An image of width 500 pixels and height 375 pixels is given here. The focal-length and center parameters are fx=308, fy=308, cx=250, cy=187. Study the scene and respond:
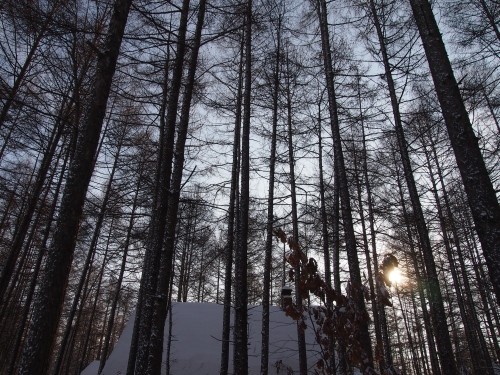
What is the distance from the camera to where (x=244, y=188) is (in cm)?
710

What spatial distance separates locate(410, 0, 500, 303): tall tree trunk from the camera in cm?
316

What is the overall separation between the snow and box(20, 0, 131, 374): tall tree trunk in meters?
7.93

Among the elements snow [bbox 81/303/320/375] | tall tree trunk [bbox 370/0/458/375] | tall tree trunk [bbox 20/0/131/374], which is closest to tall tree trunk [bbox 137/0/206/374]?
tall tree trunk [bbox 20/0/131/374]

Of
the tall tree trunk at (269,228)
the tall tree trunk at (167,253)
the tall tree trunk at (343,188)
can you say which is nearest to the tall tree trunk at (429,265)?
the tall tree trunk at (343,188)

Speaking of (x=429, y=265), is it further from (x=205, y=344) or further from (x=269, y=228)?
(x=205, y=344)

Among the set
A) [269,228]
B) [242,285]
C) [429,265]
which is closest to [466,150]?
[429,265]

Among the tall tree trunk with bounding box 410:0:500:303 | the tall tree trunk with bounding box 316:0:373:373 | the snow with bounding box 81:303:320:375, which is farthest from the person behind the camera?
the snow with bounding box 81:303:320:375

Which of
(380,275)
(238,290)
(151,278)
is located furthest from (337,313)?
(238,290)

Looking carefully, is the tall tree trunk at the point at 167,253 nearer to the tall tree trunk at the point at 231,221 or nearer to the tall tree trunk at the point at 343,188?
the tall tree trunk at the point at 343,188

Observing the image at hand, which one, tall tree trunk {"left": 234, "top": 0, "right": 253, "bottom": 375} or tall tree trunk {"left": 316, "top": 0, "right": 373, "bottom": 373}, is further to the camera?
tall tree trunk {"left": 234, "top": 0, "right": 253, "bottom": 375}

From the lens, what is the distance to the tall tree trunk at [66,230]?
290cm

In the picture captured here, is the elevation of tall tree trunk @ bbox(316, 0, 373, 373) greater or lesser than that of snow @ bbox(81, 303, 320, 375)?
greater

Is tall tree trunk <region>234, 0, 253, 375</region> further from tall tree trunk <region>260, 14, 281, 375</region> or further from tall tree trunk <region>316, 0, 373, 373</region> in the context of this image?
tall tree trunk <region>316, 0, 373, 373</region>

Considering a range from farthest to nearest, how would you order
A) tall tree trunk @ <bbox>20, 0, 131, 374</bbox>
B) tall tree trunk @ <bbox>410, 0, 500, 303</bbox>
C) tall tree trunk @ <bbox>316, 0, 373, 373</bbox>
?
tall tree trunk @ <bbox>316, 0, 373, 373</bbox>, tall tree trunk @ <bbox>410, 0, 500, 303</bbox>, tall tree trunk @ <bbox>20, 0, 131, 374</bbox>
